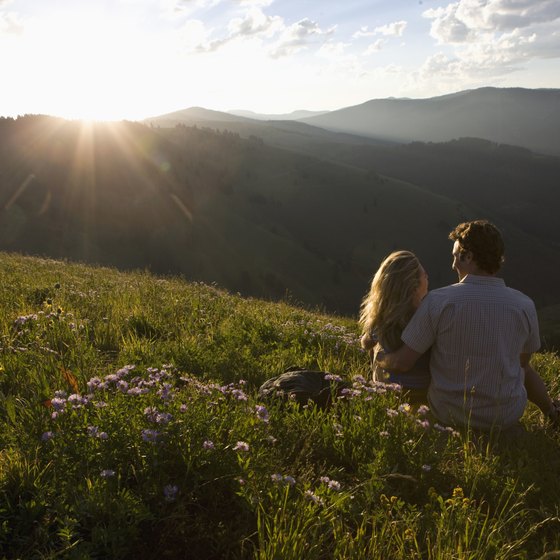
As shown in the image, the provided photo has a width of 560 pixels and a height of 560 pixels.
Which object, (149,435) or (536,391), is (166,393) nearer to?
(149,435)

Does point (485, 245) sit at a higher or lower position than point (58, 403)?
higher

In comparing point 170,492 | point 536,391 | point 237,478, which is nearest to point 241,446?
point 237,478

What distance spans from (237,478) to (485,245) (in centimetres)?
295

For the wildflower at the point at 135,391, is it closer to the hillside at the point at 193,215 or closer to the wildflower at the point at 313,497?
the wildflower at the point at 313,497

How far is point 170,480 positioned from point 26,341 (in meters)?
2.99

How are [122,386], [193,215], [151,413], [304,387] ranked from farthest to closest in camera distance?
[193,215] → [304,387] → [122,386] → [151,413]

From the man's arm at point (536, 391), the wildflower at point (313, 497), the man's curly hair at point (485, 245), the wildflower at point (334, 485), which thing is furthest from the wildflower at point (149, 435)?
the man's arm at point (536, 391)

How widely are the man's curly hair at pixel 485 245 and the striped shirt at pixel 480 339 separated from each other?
13 cm

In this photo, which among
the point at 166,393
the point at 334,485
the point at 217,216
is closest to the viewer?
the point at 334,485

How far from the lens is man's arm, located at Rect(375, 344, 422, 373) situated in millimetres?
4480

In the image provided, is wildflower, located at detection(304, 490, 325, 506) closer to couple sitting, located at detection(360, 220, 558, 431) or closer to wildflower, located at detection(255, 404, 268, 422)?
wildflower, located at detection(255, 404, 268, 422)

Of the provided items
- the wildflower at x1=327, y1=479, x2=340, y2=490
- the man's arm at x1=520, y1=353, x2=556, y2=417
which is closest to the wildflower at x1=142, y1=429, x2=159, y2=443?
the wildflower at x1=327, y1=479, x2=340, y2=490

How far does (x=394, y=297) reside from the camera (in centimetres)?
475

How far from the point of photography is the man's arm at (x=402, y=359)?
4.48m
